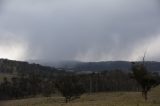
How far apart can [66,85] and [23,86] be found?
4061 inches

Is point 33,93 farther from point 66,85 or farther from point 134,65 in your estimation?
point 134,65

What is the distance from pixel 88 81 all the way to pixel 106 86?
968cm

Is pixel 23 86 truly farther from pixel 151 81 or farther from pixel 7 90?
pixel 151 81

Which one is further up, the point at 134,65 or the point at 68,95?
the point at 134,65

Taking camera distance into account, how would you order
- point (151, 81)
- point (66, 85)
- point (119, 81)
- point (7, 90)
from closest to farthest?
point (151, 81)
point (66, 85)
point (7, 90)
point (119, 81)

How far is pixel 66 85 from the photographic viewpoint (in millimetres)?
78000

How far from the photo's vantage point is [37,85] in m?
186

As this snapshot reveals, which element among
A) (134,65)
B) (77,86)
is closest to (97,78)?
(77,86)

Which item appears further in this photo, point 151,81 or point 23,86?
point 23,86

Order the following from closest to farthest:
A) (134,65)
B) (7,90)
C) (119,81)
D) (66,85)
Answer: (134,65)
(66,85)
(7,90)
(119,81)

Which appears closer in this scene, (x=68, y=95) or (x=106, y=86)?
(x=68, y=95)

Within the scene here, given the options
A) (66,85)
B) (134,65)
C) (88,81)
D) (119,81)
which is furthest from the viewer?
(119,81)

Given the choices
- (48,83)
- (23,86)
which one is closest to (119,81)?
(48,83)

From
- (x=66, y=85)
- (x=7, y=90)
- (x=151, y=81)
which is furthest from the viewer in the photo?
(x=7, y=90)
